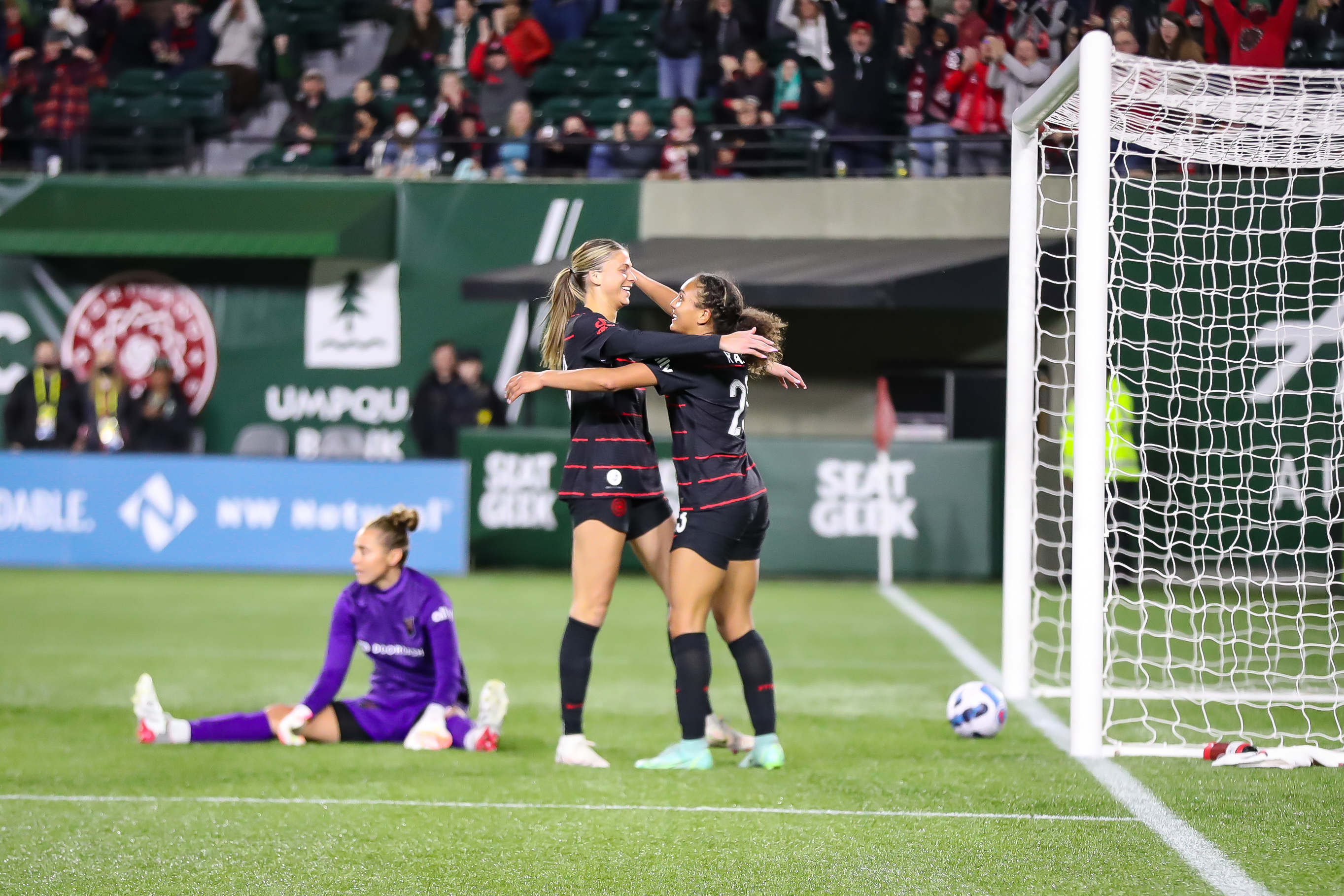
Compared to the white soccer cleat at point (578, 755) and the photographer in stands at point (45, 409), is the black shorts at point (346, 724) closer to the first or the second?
the white soccer cleat at point (578, 755)

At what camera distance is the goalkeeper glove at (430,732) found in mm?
5805

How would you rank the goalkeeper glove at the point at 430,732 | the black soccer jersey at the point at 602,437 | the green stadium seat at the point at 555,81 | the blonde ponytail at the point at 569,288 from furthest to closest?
the green stadium seat at the point at 555,81, the goalkeeper glove at the point at 430,732, the blonde ponytail at the point at 569,288, the black soccer jersey at the point at 602,437

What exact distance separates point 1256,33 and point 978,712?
623cm

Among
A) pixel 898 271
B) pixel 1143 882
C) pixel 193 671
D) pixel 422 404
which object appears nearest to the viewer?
pixel 1143 882

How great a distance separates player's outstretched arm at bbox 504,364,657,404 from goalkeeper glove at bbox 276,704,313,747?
160cm

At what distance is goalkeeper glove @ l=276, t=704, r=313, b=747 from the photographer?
5.77 meters

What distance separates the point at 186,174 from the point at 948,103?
8429mm

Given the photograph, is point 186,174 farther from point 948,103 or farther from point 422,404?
point 948,103

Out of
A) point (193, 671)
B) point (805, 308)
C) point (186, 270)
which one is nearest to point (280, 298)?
point (186, 270)

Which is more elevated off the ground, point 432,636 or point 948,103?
point 948,103

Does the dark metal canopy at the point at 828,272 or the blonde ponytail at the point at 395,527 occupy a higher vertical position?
the dark metal canopy at the point at 828,272

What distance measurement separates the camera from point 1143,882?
3.79m

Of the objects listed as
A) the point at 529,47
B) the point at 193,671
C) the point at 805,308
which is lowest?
the point at 193,671

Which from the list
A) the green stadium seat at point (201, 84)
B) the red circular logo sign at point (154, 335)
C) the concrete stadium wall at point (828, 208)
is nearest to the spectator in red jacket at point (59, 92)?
the green stadium seat at point (201, 84)
